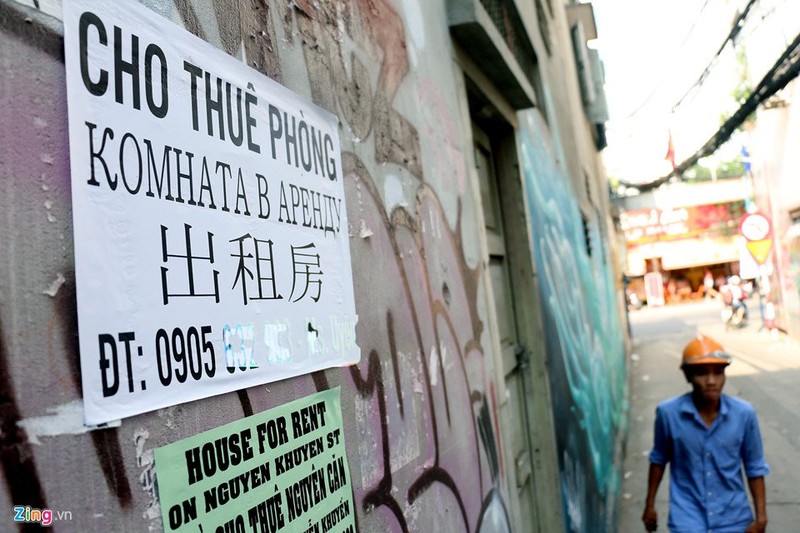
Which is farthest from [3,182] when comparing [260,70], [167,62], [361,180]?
[361,180]

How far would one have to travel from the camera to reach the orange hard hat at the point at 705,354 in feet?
10.8

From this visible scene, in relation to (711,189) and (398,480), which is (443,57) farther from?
(711,189)

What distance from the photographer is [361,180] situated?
179 centimetres

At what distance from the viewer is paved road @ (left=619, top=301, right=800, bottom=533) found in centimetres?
611

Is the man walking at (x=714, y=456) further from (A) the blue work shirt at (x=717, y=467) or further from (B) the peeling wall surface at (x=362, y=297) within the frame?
(B) the peeling wall surface at (x=362, y=297)

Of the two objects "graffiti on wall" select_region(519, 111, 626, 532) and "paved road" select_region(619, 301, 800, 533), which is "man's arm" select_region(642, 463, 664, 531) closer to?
"graffiti on wall" select_region(519, 111, 626, 532)

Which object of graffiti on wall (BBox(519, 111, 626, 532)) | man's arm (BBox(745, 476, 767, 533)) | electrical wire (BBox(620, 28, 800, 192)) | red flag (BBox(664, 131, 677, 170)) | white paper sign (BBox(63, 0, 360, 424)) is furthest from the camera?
red flag (BBox(664, 131, 677, 170))

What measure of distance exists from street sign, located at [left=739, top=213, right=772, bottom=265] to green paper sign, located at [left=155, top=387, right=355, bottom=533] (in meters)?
14.1

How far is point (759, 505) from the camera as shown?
322cm

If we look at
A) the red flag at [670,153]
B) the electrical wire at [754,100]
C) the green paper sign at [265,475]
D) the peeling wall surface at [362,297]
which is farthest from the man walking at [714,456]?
the red flag at [670,153]
